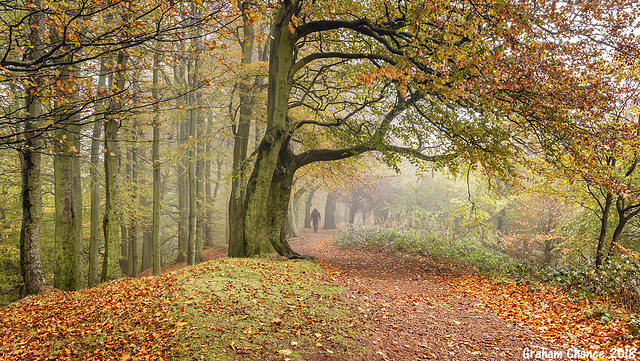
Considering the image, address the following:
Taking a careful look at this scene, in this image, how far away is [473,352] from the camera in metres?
3.97

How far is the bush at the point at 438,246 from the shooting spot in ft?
35.3

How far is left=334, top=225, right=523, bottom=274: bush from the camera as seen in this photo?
10751mm

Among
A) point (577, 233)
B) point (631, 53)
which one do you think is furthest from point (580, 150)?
point (577, 233)

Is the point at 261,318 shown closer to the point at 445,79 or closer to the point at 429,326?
the point at 429,326

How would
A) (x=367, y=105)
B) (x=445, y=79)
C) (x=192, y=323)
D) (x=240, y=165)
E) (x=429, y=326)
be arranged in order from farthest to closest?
1. (x=240, y=165)
2. (x=367, y=105)
3. (x=445, y=79)
4. (x=429, y=326)
5. (x=192, y=323)

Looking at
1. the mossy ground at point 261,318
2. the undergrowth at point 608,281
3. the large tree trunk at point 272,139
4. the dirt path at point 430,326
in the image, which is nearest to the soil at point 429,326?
the dirt path at point 430,326

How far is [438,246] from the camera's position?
12930mm

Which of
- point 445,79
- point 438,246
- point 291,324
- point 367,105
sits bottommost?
point 438,246

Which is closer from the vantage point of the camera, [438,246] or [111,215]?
[111,215]

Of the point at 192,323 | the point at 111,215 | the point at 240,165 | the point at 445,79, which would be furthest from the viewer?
the point at 240,165

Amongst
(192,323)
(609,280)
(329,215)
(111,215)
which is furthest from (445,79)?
(329,215)

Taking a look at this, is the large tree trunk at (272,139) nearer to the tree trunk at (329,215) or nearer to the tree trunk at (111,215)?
the tree trunk at (111,215)

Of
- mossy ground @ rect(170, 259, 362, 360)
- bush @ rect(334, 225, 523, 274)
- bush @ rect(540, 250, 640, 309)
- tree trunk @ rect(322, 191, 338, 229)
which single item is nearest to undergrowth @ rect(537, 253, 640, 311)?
bush @ rect(540, 250, 640, 309)

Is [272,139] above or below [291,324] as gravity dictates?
above
